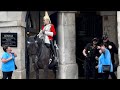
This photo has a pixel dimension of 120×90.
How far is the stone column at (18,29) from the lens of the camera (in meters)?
10.9

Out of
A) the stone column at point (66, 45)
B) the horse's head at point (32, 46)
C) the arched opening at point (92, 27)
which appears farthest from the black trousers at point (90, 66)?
the arched opening at point (92, 27)

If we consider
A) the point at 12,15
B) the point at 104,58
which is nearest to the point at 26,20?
the point at 12,15

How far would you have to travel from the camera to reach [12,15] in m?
11.1

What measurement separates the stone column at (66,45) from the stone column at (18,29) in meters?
1.45

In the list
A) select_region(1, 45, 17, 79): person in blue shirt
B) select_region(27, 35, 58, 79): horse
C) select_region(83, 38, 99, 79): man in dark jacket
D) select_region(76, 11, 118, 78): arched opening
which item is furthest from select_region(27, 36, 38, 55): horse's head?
select_region(76, 11, 118, 78): arched opening

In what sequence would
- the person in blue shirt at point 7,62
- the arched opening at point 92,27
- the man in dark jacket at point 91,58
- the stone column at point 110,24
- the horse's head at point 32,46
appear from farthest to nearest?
the arched opening at point 92,27
the stone column at point 110,24
the man in dark jacket at point 91,58
the horse's head at point 32,46
the person in blue shirt at point 7,62

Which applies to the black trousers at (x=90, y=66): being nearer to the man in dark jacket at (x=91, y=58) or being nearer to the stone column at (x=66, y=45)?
the man in dark jacket at (x=91, y=58)

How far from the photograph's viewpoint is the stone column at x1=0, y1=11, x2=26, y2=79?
10898mm

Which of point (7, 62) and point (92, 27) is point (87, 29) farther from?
point (7, 62)

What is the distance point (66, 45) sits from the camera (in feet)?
35.3

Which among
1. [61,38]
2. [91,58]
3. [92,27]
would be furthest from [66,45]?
[92,27]

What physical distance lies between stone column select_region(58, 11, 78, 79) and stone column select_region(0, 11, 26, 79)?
1.45 meters

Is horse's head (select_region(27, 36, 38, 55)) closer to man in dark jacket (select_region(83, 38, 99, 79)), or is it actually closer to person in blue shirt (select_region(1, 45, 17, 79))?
person in blue shirt (select_region(1, 45, 17, 79))
